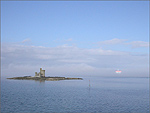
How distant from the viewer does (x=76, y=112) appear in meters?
35.3

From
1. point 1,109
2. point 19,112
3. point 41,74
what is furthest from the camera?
point 41,74

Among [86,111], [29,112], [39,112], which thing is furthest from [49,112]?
[86,111]

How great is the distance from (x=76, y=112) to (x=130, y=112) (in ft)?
40.8

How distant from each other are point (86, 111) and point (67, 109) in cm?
461

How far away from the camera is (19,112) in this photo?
33.9 metres

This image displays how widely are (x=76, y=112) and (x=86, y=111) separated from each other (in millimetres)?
2504

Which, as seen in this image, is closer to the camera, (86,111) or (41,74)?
(86,111)

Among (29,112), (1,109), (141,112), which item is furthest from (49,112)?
(141,112)

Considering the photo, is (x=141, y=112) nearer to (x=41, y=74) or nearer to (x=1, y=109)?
(x=1, y=109)

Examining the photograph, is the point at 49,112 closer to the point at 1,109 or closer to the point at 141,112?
the point at 1,109

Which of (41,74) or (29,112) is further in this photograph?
(41,74)

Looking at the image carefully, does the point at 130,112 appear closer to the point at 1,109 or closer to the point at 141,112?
the point at 141,112

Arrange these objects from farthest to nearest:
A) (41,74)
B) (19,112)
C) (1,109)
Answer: (41,74)
(1,109)
(19,112)

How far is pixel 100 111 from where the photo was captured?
1438 inches
